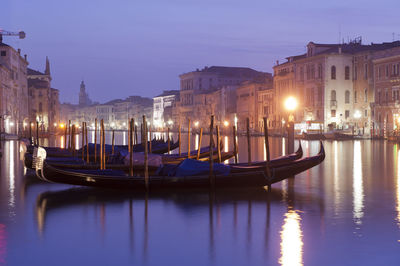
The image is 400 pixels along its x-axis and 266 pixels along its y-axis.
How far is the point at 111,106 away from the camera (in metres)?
178

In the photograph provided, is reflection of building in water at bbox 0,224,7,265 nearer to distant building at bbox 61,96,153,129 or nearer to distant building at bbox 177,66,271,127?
distant building at bbox 177,66,271,127

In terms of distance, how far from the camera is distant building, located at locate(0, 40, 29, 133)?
60.2 meters

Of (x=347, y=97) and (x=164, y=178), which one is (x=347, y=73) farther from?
(x=164, y=178)

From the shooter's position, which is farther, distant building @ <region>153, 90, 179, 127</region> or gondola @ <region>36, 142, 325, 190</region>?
distant building @ <region>153, 90, 179, 127</region>

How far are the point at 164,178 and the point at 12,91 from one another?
191 feet

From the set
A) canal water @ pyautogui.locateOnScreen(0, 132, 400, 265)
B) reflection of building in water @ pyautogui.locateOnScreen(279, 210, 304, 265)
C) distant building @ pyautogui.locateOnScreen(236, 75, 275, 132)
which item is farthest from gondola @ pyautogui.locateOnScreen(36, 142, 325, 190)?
distant building @ pyautogui.locateOnScreen(236, 75, 275, 132)

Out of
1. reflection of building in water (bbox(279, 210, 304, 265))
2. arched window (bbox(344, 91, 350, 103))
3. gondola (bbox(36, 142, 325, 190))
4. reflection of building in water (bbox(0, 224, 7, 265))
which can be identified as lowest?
reflection of building in water (bbox(279, 210, 304, 265))

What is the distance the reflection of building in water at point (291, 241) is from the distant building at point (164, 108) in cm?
11146

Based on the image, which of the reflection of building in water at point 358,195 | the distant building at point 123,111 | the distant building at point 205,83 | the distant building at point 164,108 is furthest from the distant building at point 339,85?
the distant building at point 123,111

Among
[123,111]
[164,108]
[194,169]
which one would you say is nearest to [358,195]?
[194,169]

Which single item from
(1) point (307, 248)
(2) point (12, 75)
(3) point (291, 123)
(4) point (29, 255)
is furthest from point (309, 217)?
(2) point (12, 75)

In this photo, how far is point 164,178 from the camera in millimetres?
12938

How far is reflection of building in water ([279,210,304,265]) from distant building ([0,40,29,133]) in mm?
50047

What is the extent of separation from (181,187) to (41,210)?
10.4 feet
